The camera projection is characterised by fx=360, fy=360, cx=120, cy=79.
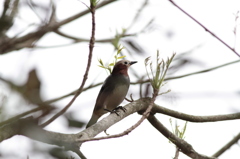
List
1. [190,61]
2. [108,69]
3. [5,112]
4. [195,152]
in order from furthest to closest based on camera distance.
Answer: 1. [195,152]
2. [108,69]
3. [190,61]
4. [5,112]

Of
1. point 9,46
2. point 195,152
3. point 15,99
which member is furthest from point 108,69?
point 15,99

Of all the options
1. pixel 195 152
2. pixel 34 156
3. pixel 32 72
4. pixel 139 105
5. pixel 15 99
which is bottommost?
pixel 34 156

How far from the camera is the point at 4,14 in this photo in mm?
952

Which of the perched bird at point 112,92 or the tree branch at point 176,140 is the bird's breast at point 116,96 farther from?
the tree branch at point 176,140

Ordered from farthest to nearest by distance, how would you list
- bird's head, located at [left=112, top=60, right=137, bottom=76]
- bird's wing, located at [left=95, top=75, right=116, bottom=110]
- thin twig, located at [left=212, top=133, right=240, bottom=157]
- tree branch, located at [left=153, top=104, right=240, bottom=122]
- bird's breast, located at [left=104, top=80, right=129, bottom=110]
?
bird's head, located at [left=112, top=60, right=137, bottom=76], bird's wing, located at [left=95, top=75, right=116, bottom=110], bird's breast, located at [left=104, top=80, right=129, bottom=110], thin twig, located at [left=212, top=133, right=240, bottom=157], tree branch, located at [left=153, top=104, right=240, bottom=122]

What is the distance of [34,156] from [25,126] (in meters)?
0.08

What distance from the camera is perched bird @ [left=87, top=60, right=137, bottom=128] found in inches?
177

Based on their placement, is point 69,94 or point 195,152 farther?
point 195,152

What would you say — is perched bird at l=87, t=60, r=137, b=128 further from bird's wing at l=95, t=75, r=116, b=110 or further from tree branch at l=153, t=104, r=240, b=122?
tree branch at l=153, t=104, r=240, b=122

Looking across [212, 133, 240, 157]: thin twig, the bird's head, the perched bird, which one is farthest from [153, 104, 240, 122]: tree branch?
the bird's head

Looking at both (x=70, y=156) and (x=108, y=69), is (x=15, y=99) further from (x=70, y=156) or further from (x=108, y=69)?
(x=108, y=69)

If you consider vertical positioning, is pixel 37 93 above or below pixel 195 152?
below

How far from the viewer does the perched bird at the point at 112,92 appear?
14.8 ft

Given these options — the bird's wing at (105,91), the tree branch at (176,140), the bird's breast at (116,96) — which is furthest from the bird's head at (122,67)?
the tree branch at (176,140)
